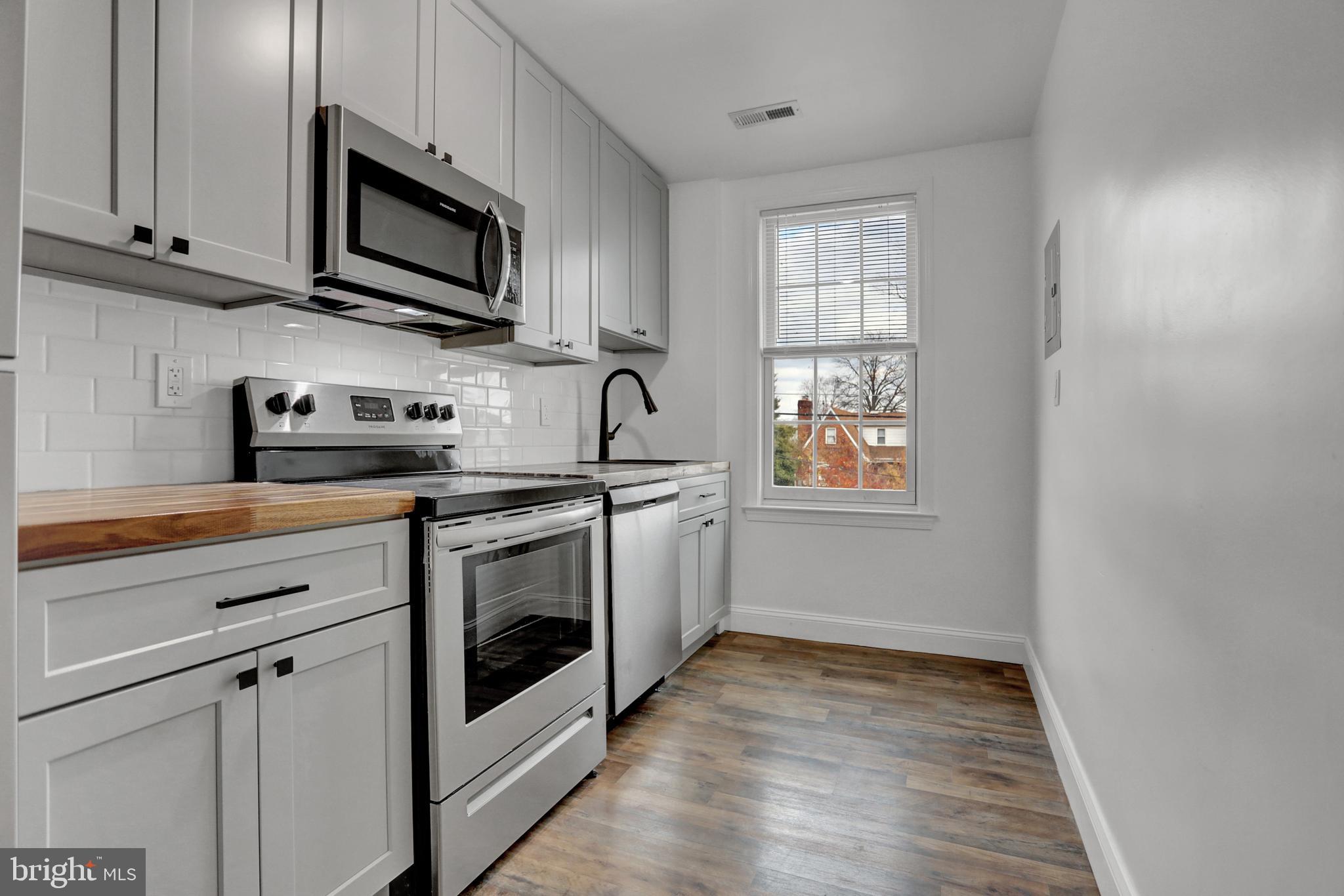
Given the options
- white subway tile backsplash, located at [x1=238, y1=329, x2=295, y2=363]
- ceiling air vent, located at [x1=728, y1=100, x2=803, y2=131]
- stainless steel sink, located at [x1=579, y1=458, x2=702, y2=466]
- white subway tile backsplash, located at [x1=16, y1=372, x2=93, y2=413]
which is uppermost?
ceiling air vent, located at [x1=728, y1=100, x2=803, y2=131]

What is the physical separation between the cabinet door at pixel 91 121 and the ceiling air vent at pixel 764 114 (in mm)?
2275

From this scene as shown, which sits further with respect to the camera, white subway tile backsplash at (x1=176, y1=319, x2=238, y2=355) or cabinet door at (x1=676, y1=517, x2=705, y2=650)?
cabinet door at (x1=676, y1=517, x2=705, y2=650)

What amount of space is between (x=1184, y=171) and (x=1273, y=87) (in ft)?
1.10

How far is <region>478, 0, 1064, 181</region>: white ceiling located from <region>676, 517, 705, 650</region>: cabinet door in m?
1.88

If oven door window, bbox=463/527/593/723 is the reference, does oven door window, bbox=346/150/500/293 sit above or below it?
above

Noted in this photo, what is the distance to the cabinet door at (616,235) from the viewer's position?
10.5 ft

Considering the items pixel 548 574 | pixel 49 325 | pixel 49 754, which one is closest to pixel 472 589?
pixel 548 574

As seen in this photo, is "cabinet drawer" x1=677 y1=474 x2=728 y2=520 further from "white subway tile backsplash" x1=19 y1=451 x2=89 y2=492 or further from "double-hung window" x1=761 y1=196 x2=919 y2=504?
"white subway tile backsplash" x1=19 y1=451 x2=89 y2=492

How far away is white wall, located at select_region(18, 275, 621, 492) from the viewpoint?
149 cm

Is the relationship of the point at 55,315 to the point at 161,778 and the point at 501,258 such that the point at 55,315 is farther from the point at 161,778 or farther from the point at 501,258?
the point at 501,258

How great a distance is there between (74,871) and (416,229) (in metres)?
1.61

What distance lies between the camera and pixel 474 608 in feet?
5.49

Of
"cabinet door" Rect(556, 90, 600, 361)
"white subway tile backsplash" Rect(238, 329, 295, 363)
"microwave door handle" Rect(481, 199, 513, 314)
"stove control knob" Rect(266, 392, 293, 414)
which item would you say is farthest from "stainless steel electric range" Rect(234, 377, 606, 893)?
"cabinet door" Rect(556, 90, 600, 361)

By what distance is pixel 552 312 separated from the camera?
110 inches
